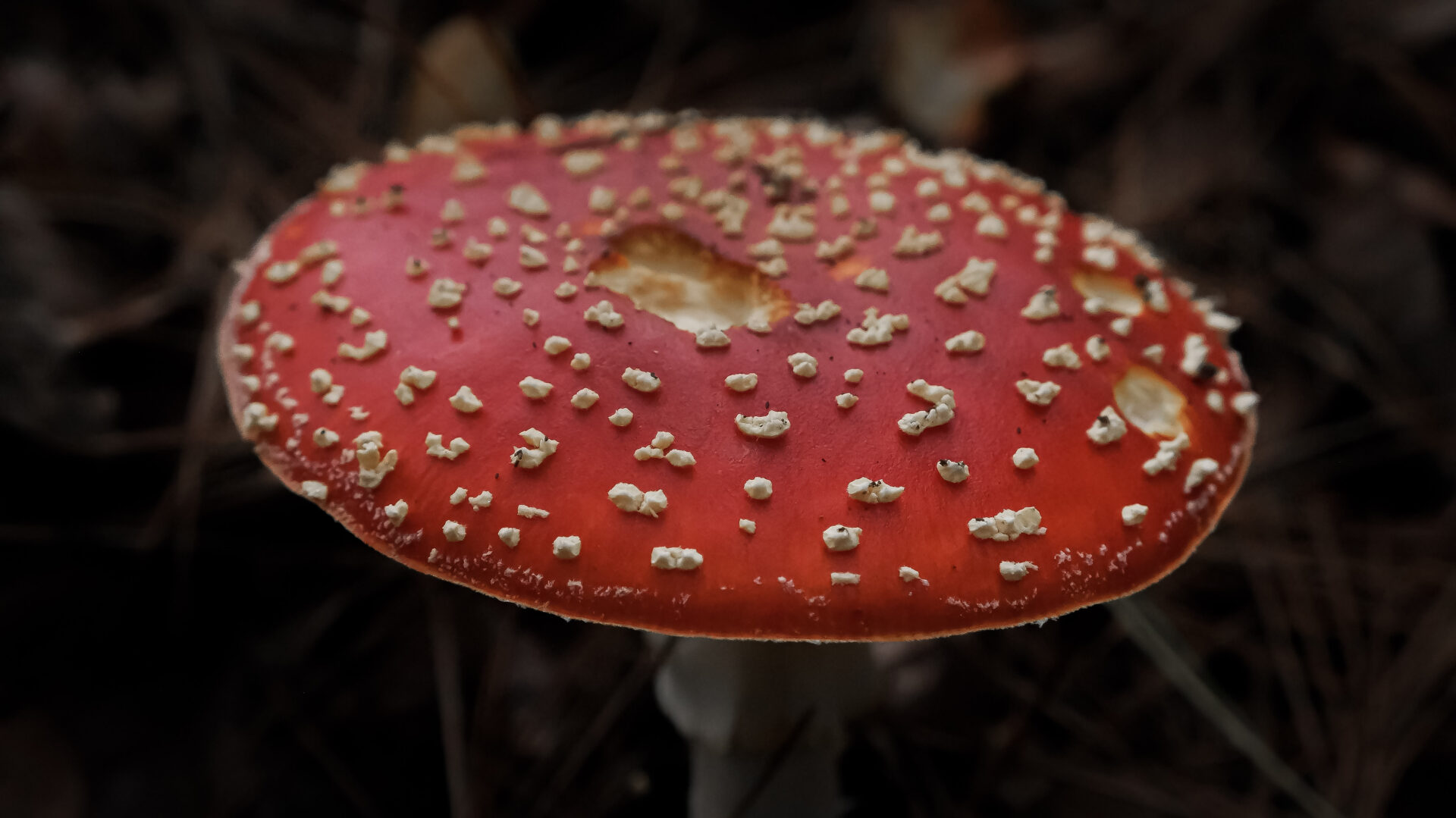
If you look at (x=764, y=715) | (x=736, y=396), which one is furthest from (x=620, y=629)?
(x=736, y=396)

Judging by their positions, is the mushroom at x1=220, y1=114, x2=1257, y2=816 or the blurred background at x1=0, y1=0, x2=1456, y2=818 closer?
the mushroom at x1=220, y1=114, x2=1257, y2=816

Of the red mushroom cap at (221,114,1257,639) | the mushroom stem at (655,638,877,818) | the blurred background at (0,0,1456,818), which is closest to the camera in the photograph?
the red mushroom cap at (221,114,1257,639)

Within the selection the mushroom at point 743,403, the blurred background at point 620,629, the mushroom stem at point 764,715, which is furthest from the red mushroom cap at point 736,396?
the blurred background at point 620,629

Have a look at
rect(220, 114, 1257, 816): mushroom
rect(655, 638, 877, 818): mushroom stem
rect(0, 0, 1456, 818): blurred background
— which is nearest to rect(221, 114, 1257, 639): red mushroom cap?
rect(220, 114, 1257, 816): mushroom

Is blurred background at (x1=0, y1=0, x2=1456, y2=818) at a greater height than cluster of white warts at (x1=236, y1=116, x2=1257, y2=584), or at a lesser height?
lesser

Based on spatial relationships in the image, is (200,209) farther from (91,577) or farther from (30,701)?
(30,701)

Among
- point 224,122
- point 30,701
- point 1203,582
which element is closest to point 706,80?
point 224,122

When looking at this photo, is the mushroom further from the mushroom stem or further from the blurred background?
the blurred background
